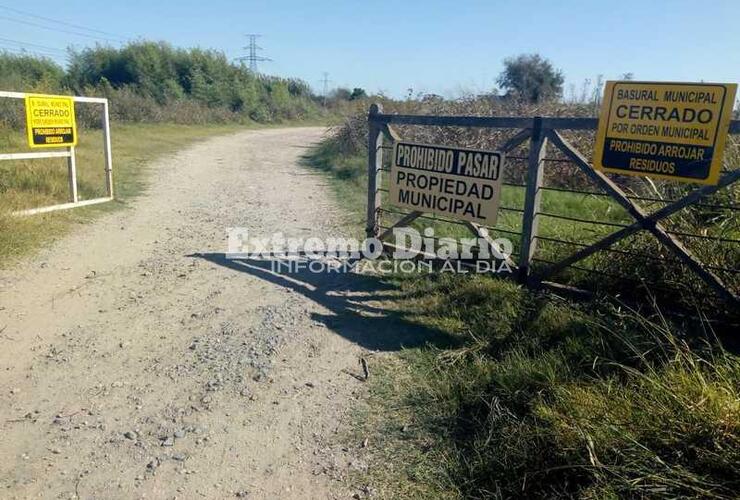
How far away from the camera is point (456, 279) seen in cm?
556

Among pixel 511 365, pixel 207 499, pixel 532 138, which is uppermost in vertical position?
pixel 532 138

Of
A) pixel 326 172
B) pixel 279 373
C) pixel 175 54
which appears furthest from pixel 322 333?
pixel 175 54

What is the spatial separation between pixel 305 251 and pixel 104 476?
446 centimetres

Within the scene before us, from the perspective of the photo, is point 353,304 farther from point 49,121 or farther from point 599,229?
point 49,121

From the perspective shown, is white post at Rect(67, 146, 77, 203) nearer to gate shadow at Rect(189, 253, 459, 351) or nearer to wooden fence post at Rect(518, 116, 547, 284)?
gate shadow at Rect(189, 253, 459, 351)

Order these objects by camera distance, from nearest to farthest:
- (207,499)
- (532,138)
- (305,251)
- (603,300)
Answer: (207,499) < (603,300) < (532,138) < (305,251)

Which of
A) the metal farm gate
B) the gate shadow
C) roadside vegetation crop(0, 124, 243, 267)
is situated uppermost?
the metal farm gate

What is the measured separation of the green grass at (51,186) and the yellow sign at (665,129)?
6.31 m

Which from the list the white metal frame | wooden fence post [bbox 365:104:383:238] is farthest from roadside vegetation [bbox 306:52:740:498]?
the white metal frame

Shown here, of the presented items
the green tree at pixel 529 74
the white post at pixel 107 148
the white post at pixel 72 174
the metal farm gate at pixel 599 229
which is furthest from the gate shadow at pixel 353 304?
the green tree at pixel 529 74

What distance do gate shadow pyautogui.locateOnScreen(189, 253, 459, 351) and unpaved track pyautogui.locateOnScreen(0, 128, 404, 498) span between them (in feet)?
0.07

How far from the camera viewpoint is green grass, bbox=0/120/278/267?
7164 mm

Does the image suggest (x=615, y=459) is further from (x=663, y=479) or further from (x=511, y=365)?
(x=511, y=365)

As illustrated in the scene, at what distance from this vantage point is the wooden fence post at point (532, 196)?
4922 millimetres
